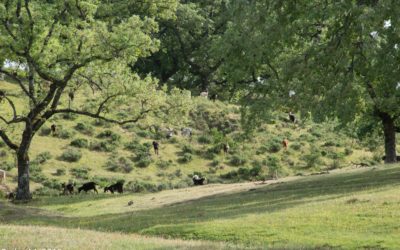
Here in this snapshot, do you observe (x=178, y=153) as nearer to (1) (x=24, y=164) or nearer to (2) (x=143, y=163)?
(2) (x=143, y=163)

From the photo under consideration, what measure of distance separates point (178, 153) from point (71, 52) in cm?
3063

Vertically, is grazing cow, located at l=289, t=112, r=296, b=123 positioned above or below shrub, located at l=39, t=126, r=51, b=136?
above

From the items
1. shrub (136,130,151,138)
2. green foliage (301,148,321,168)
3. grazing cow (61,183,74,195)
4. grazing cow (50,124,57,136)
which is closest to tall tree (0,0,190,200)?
grazing cow (61,183,74,195)

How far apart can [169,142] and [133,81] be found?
29.7 meters

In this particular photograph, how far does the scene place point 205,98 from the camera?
7681 centimetres

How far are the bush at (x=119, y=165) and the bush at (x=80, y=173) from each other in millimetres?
2897

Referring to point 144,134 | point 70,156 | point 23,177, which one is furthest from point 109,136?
point 23,177

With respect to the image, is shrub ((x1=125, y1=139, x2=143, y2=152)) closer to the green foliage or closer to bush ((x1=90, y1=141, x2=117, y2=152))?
bush ((x1=90, y1=141, x2=117, y2=152))

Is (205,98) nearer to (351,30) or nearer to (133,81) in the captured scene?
(133,81)

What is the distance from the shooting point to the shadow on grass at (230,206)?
978 inches

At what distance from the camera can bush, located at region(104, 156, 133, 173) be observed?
186ft

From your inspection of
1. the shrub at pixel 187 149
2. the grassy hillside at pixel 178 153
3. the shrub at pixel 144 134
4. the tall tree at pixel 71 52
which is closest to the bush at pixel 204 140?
the grassy hillside at pixel 178 153


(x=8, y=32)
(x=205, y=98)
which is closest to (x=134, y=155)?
(x=205, y=98)

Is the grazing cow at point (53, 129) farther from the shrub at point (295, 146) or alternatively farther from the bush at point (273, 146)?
the shrub at point (295, 146)
